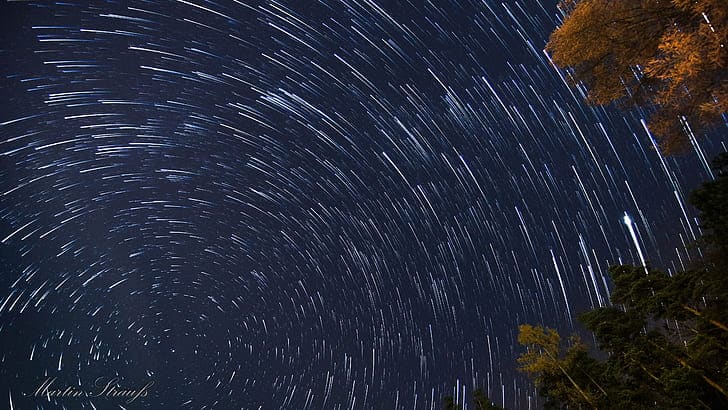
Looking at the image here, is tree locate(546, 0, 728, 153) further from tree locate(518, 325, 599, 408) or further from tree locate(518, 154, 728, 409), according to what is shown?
tree locate(518, 325, 599, 408)

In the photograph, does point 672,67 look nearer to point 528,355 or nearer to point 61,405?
point 528,355

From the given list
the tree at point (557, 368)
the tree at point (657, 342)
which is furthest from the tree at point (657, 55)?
the tree at point (557, 368)

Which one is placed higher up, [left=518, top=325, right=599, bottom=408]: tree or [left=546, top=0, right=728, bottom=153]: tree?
[left=546, top=0, right=728, bottom=153]: tree

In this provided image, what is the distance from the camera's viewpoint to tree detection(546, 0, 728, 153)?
4.98 metres

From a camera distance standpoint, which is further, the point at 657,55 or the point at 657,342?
the point at 657,342

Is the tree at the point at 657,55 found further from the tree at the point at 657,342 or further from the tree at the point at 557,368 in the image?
the tree at the point at 557,368

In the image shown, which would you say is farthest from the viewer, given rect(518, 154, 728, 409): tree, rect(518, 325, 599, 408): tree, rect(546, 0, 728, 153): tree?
rect(518, 325, 599, 408): tree

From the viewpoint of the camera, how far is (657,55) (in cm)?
624

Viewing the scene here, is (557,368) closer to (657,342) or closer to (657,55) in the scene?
(657,342)

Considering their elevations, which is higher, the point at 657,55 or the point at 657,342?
the point at 657,55

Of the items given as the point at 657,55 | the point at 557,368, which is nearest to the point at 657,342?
the point at 557,368

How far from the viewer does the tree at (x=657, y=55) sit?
196 inches

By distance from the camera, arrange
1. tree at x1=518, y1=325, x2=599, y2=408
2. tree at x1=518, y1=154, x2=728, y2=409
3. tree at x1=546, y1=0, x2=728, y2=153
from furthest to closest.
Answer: tree at x1=518, y1=325, x2=599, y2=408
tree at x1=518, y1=154, x2=728, y2=409
tree at x1=546, y1=0, x2=728, y2=153

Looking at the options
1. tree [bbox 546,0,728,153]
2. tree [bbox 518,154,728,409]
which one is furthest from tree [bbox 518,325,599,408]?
tree [bbox 546,0,728,153]
